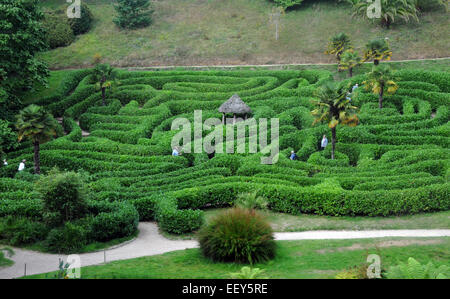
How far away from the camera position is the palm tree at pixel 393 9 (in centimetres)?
6184

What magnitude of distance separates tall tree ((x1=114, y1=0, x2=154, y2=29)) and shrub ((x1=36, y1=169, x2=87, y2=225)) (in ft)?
140

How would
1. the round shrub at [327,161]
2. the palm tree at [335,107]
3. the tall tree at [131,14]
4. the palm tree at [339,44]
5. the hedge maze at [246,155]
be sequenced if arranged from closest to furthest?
the hedge maze at [246,155] < the palm tree at [335,107] < the round shrub at [327,161] < the palm tree at [339,44] < the tall tree at [131,14]

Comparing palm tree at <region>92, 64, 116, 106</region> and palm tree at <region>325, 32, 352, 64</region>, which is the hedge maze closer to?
palm tree at <region>92, 64, 116, 106</region>

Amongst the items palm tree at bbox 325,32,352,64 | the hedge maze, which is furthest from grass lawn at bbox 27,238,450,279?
palm tree at bbox 325,32,352,64

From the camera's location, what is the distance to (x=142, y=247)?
29.3 m

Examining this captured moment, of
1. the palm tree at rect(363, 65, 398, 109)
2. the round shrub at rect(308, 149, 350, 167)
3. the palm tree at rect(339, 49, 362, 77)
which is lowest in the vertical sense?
the round shrub at rect(308, 149, 350, 167)

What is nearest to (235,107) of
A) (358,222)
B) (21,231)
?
(358,222)

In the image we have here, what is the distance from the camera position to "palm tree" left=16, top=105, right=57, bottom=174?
36.1 m

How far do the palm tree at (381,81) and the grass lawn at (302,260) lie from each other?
63.9ft

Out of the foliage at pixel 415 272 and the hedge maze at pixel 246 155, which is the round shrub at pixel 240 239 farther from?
the foliage at pixel 415 272

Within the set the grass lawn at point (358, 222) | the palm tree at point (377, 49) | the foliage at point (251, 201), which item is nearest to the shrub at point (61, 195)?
the foliage at point (251, 201)

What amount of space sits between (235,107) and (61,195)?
19641mm
